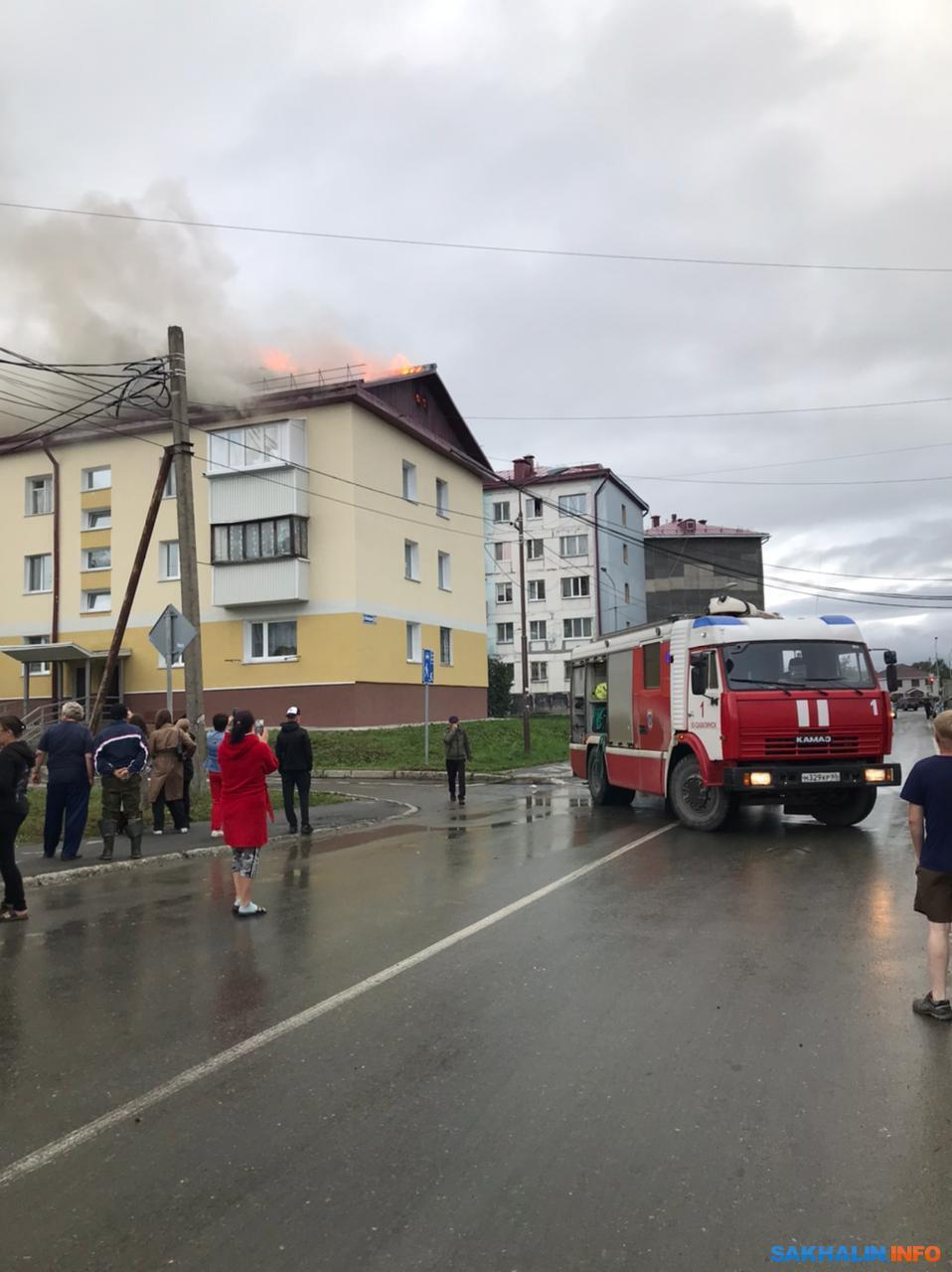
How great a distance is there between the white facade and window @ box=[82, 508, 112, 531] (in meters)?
26.3

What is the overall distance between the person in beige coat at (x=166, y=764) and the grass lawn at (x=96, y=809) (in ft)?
2.60

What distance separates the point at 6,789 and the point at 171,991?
294 cm

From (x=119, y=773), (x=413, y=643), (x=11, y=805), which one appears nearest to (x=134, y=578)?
(x=119, y=773)

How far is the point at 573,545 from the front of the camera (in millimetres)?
56156

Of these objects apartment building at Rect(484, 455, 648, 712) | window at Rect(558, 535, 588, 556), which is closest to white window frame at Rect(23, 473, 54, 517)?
apartment building at Rect(484, 455, 648, 712)

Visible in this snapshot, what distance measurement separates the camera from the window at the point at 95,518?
3278 centimetres

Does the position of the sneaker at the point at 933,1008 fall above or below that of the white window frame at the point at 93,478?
below

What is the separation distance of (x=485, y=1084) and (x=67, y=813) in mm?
8444

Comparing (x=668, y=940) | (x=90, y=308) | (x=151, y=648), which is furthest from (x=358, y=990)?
(x=151, y=648)

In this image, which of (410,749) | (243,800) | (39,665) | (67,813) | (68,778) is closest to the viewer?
(243,800)

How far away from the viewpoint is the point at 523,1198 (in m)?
3.17

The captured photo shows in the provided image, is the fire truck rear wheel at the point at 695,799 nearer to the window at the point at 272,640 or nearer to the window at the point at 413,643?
the window at the point at 272,640

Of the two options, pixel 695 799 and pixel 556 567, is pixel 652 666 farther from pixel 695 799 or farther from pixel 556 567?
pixel 556 567

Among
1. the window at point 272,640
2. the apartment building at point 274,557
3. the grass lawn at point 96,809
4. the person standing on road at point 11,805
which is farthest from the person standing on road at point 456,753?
the window at point 272,640
